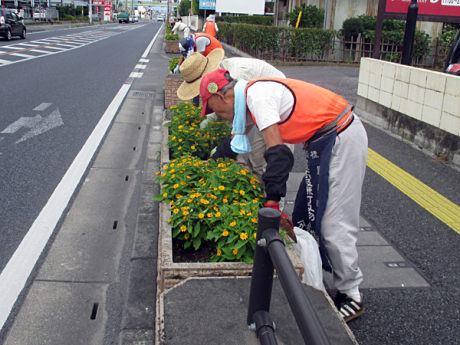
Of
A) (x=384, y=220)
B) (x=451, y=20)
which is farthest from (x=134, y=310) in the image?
(x=451, y=20)

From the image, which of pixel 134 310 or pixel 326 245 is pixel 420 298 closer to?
pixel 326 245

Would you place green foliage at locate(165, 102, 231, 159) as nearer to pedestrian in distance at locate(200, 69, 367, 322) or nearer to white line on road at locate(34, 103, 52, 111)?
pedestrian in distance at locate(200, 69, 367, 322)

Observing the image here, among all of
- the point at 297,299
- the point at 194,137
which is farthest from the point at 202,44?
the point at 297,299

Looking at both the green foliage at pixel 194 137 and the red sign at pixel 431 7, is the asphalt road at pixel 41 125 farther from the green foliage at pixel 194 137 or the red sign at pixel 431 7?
the red sign at pixel 431 7

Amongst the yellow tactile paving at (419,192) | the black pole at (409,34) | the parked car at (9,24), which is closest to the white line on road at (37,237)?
the yellow tactile paving at (419,192)

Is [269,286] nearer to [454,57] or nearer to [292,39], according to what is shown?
[454,57]

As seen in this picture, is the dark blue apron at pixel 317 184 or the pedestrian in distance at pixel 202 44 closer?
the dark blue apron at pixel 317 184

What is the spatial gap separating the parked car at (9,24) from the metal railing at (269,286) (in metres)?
26.3

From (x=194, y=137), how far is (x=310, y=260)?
2.27 meters

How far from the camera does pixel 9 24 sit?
24.5m

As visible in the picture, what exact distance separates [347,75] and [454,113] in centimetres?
984

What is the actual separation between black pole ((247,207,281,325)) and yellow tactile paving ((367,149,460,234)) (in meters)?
2.98

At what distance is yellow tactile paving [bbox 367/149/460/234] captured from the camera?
4.49 meters

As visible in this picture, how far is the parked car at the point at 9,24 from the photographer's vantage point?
2384 centimetres
